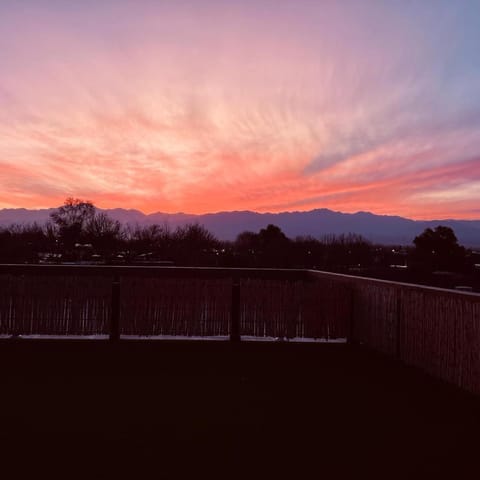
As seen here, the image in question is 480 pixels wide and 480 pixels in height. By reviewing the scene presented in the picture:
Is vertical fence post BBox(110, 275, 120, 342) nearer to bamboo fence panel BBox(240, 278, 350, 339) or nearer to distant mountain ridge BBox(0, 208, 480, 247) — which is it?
bamboo fence panel BBox(240, 278, 350, 339)

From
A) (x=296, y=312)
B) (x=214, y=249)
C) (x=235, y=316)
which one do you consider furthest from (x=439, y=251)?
(x=235, y=316)

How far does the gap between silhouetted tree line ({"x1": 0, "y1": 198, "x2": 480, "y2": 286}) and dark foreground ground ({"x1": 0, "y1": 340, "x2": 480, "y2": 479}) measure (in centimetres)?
1872

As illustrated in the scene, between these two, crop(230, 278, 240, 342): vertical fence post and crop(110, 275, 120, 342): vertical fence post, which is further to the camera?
crop(230, 278, 240, 342): vertical fence post

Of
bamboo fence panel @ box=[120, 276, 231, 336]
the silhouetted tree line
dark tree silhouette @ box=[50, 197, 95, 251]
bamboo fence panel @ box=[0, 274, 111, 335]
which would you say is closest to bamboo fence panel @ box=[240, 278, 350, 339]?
bamboo fence panel @ box=[120, 276, 231, 336]

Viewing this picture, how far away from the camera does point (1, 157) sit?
19609mm

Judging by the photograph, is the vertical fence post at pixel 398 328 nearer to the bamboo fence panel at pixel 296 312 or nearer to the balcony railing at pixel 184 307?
the balcony railing at pixel 184 307

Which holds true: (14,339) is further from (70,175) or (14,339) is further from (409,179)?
(70,175)

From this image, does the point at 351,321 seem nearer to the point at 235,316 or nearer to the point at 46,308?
the point at 235,316

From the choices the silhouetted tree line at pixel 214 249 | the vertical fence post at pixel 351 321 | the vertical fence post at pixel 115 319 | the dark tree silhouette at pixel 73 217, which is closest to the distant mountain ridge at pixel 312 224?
the dark tree silhouette at pixel 73 217

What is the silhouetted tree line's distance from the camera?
33.7 m

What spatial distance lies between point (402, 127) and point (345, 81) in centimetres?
323

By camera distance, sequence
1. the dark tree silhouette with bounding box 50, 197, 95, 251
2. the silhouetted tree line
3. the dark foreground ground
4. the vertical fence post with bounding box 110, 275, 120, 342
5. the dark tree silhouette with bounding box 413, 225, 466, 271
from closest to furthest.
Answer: the dark foreground ground → the vertical fence post with bounding box 110, 275, 120, 342 → the silhouetted tree line → the dark tree silhouette with bounding box 413, 225, 466, 271 → the dark tree silhouette with bounding box 50, 197, 95, 251

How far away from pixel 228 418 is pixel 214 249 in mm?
38989

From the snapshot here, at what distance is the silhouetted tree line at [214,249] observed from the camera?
3366 cm
